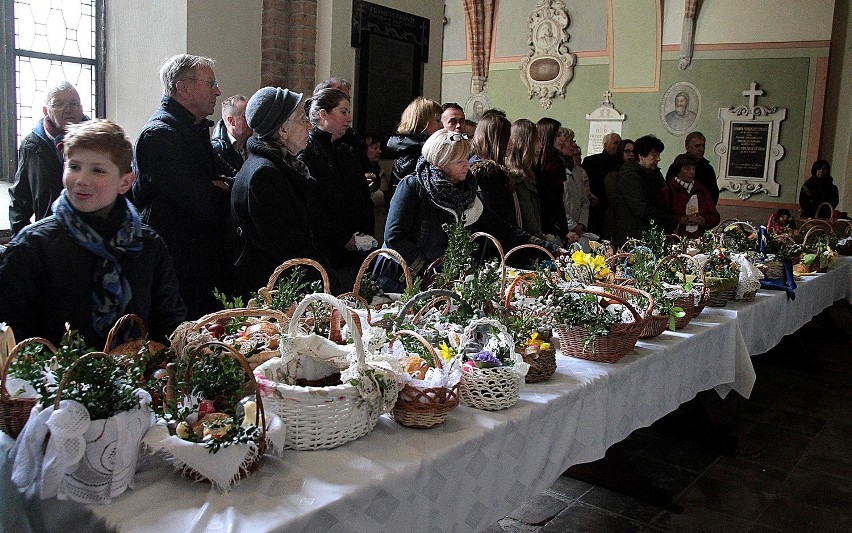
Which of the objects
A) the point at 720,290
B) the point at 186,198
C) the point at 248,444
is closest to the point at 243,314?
the point at 248,444

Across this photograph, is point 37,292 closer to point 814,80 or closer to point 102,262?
point 102,262

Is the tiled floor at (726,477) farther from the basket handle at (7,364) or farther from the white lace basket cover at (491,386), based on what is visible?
the basket handle at (7,364)

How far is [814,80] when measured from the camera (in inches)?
452

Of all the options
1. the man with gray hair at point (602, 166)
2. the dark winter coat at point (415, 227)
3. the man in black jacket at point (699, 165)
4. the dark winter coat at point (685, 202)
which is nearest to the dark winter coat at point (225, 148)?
the dark winter coat at point (415, 227)

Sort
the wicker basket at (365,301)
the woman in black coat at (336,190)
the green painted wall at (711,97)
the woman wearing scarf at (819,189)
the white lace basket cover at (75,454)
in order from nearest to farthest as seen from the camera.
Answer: the white lace basket cover at (75,454) < the wicker basket at (365,301) < the woman in black coat at (336,190) < the woman wearing scarf at (819,189) < the green painted wall at (711,97)

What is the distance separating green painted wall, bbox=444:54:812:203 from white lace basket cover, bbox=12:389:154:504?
12051 millimetres

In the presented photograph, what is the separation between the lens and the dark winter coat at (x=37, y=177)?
4.29 meters

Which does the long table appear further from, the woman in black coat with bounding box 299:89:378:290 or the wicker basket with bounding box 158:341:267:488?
the woman in black coat with bounding box 299:89:378:290

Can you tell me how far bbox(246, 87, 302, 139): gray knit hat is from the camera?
3.17 metres

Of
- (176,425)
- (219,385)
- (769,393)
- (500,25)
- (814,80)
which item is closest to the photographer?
(176,425)

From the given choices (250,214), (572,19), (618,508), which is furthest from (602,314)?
Result: (572,19)

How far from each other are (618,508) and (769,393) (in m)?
2.53

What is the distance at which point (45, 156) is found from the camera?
14.0 ft

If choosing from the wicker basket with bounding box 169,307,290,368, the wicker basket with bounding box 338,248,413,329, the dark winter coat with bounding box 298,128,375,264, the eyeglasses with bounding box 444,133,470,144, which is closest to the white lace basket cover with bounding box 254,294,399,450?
the wicker basket with bounding box 169,307,290,368
